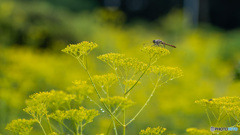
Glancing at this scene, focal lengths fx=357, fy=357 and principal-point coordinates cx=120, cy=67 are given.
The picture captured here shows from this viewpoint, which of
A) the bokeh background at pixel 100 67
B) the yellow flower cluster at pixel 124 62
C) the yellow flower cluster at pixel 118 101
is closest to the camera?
the yellow flower cluster at pixel 118 101

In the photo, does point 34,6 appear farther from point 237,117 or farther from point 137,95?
point 237,117

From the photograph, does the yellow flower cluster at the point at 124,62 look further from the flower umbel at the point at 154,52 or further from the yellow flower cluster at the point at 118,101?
the yellow flower cluster at the point at 118,101

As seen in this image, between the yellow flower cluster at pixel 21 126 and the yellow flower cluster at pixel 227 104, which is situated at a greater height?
the yellow flower cluster at pixel 227 104

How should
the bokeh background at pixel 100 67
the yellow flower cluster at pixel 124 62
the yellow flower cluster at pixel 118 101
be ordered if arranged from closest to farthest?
the yellow flower cluster at pixel 118 101, the yellow flower cluster at pixel 124 62, the bokeh background at pixel 100 67

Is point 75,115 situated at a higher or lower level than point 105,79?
lower

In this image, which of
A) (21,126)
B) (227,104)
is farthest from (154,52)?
(21,126)

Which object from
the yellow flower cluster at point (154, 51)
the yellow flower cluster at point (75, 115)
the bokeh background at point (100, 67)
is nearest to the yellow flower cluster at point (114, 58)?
the yellow flower cluster at point (154, 51)

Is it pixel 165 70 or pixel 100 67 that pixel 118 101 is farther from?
pixel 100 67

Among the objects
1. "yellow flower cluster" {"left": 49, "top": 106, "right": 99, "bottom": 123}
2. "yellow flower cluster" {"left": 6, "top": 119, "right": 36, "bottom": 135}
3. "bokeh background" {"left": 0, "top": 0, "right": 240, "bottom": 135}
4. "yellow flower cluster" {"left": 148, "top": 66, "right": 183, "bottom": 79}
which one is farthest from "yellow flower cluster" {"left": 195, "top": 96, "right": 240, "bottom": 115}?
"bokeh background" {"left": 0, "top": 0, "right": 240, "bottom": 135}

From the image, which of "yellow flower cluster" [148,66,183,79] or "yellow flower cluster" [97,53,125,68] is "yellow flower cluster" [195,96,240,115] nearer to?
"yellow flower cluster" [148,66,183,79]

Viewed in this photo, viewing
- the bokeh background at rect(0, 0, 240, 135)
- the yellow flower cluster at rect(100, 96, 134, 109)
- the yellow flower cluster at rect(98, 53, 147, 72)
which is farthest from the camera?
the bokeh background at rect(0, 0, 240, 135)

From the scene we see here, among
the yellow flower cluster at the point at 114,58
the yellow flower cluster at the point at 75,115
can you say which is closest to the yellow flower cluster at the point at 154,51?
the yellow flower cluster at the point at 114,58

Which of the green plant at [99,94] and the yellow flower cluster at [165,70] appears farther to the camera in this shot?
the yellow flower cluster at [165,70]
